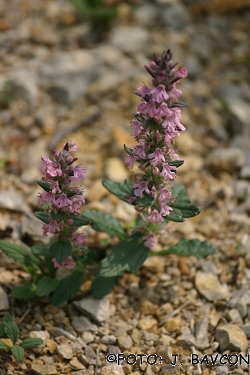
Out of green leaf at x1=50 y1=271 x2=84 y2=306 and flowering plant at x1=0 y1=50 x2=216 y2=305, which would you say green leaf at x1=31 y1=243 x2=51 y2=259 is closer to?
flowering plant at x1=0 y1=50 x2=216 y2=305

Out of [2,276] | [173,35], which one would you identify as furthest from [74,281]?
[173,35]

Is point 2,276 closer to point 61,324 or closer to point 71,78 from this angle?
point 61,324

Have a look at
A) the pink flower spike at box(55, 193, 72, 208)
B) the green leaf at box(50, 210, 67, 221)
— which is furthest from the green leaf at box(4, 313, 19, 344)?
the pink flower spike at box(55, 193, 72, 208)

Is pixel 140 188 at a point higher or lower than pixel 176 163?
lower

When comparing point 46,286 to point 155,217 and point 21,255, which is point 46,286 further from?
point 155,217

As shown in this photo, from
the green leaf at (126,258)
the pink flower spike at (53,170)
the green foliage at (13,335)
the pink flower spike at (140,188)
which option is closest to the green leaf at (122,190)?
the pink flower spike at (140,188)

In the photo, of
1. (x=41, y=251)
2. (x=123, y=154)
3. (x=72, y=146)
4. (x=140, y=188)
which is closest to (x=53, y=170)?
(x=72, y=146)
